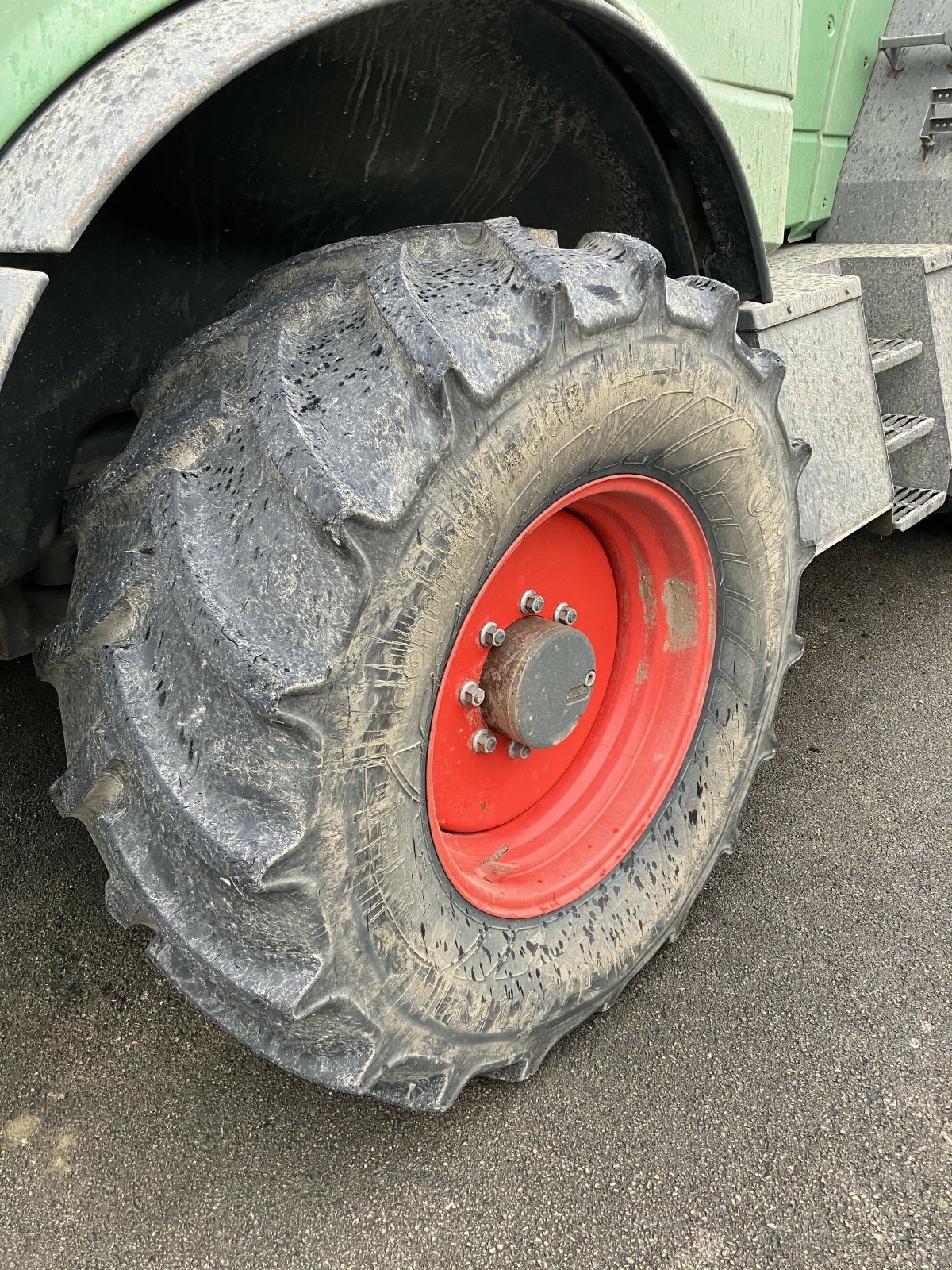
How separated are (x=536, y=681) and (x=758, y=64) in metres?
1.18

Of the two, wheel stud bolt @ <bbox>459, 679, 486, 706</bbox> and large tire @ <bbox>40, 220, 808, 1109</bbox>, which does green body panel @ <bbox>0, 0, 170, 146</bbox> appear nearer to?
large tire @ <bbox>40, 220, 808, 1109</bbox>

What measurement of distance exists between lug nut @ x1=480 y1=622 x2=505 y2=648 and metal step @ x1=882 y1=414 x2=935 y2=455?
1117 mm

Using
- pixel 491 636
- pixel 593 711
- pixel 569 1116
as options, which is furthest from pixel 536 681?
pixel 569 1116

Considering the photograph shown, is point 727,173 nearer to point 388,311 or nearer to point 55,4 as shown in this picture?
point 388,311

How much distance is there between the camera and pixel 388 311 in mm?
1016

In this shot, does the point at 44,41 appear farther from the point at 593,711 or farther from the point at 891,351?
the point at 891,351

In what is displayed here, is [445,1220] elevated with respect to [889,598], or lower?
elevated

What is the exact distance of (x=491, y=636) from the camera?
51.7 inches

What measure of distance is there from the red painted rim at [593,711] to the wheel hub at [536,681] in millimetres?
28

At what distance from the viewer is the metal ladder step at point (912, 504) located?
2100 millimetres

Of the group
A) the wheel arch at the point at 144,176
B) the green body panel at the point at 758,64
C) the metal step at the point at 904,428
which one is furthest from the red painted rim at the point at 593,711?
the metal step at the point at 904,428

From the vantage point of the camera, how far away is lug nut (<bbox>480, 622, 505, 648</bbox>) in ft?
4.30

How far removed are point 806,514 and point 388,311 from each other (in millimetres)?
1034

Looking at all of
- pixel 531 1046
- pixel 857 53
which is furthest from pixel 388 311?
pixel 857 53
